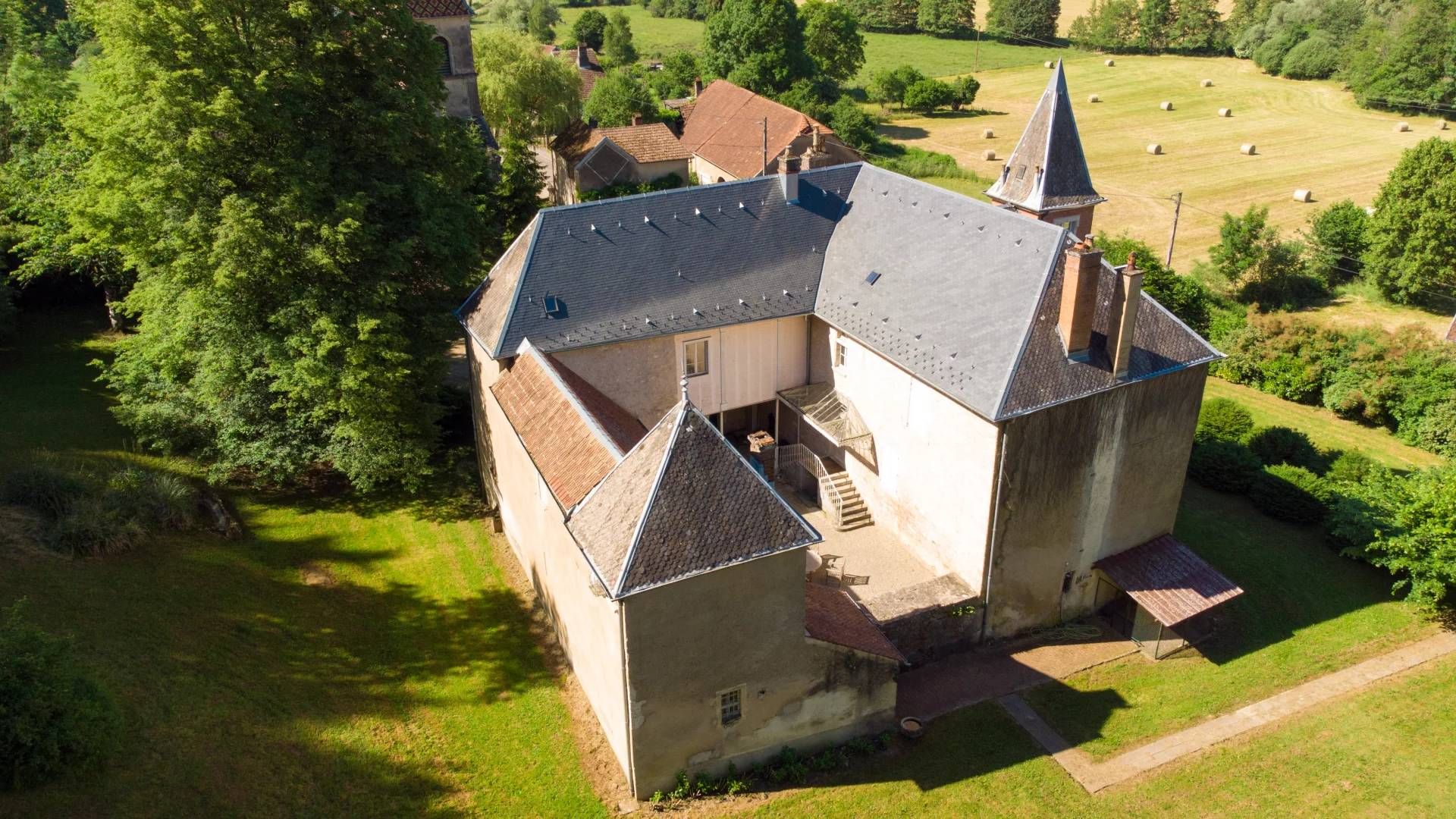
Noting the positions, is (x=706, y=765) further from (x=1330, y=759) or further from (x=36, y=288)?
(x=36, y=288)

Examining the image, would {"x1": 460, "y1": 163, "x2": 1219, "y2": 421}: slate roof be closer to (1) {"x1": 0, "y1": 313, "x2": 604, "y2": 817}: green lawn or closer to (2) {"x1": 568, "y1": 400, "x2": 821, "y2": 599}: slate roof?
(2) {"x1": 568, "y1": 400, "x2": 821, "y2": 599}: slate roof

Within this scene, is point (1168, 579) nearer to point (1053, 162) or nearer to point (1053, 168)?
point (1053, 168)

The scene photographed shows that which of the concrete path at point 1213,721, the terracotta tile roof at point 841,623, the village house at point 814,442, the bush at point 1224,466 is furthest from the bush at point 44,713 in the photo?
the bush at point 1224,466

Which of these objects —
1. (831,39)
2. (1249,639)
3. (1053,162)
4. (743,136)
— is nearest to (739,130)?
(743,136)

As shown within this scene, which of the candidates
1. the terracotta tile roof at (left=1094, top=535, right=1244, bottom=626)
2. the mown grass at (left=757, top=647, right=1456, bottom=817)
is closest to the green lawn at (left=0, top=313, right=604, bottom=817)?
the mown grass at (left=757, top=647, right=1456, bottom=817)

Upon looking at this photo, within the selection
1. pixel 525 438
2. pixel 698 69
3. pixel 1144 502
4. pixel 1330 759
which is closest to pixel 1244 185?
pixel 698 69
